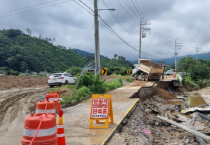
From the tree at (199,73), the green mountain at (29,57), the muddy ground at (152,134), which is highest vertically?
the green mountain at (29,57)

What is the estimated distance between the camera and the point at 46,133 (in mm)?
3516

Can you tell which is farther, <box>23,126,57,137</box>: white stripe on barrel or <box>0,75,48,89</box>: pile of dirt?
<box>0,75,48,89</box>: pile of dirt

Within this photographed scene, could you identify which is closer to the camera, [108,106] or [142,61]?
[108,106]

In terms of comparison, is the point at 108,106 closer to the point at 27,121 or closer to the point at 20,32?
the point at 27,121

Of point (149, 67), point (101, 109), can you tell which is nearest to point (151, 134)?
point (101, 109)

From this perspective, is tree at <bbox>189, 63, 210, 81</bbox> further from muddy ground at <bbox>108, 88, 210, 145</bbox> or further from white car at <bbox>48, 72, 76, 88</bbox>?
muddy ground at <bbox>108, 88, 210, 145</bbox>

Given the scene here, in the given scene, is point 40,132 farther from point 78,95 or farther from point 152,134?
point 78,95

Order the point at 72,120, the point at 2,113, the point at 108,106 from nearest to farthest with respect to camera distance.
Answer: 1. the point at 108,106
2. the point at 72,120
3. the point at 2,113

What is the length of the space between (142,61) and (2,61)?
164 ft

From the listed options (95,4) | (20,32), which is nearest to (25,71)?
(20,32)

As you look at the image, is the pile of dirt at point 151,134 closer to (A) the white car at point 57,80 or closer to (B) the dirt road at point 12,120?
(B) the dirt road at point 12,120

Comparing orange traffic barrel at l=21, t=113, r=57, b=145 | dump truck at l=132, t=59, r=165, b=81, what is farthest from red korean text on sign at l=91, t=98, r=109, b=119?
dump truck at l=132, t=59, r=165, b=81

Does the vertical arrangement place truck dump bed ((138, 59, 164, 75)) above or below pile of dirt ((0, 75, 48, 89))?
above

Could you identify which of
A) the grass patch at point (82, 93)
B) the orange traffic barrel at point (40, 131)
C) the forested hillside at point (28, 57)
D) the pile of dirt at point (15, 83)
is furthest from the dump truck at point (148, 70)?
the forested hillside at point (28, 57)
